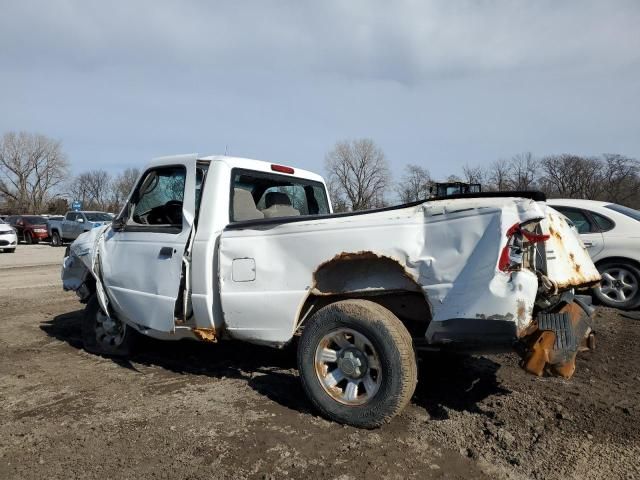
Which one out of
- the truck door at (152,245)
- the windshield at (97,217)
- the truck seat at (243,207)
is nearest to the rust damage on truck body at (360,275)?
the truck seat at (243,207)

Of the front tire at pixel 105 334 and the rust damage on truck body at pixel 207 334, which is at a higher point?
the rust damage on truck body at pixel 207 334

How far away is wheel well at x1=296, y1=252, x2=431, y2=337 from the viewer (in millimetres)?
3582

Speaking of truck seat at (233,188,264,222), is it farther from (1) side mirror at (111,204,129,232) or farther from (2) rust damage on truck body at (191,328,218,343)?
(1) side mirror at (111,204,129,232)

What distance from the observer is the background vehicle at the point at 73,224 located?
960 inches

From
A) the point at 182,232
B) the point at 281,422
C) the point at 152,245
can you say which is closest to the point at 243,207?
the point at 182,232

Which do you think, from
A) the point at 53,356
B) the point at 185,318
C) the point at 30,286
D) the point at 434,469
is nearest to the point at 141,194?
the point at 185,318

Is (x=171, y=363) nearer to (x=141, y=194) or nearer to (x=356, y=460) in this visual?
(x=141, y=194)

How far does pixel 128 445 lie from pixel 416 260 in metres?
2.26

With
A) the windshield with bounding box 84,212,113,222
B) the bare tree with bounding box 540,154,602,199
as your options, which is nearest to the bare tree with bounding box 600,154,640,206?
the bare tree with bounding box 540,154,602,199

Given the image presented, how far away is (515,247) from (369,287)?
3.58 ft

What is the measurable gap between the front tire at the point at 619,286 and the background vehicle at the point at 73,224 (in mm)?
21883

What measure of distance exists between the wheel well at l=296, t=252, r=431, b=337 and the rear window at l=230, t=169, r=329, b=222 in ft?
3.46

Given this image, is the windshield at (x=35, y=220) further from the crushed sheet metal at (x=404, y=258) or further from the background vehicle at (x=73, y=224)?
the crushed sheet metal at (x=404, y=258)

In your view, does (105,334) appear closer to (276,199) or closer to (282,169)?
(276,199)
